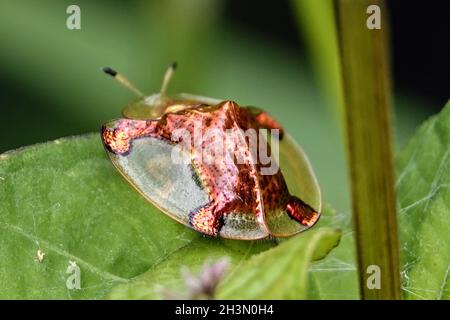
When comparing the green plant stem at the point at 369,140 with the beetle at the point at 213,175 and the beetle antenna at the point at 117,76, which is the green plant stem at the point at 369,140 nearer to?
the beetle at the point at 213,175

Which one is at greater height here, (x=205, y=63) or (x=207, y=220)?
(x=205, y=63)

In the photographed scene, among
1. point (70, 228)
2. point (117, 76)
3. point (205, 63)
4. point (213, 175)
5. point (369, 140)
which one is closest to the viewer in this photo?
point (369, 140)

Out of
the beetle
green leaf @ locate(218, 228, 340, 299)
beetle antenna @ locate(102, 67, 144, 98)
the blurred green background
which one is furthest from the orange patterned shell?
Answer: the blurred green background

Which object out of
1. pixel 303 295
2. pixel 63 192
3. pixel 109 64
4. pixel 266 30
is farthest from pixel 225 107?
pixel 266 30

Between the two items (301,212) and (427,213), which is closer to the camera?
(427,213)

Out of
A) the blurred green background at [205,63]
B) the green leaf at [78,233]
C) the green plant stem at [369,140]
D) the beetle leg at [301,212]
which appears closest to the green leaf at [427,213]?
the beetle leg at [301,212]

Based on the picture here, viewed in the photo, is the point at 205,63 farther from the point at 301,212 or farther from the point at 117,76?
the point at 301,212

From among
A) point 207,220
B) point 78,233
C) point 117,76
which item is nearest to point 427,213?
point 207,220
